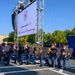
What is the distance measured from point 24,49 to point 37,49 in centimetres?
115

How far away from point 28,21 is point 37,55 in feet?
16.7

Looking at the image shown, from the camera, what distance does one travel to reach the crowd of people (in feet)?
41.2

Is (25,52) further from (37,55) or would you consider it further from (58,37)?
(58,37)

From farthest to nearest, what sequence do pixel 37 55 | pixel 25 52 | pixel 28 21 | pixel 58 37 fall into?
pixel 58 37, pixel 28 21, pixel 25 52, pixel 37 55

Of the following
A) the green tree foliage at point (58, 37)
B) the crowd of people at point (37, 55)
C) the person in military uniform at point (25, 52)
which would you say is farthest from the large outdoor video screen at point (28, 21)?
the green tree foliage at point (58, 37)

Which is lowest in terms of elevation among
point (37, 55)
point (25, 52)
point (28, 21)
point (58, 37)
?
point (37, 55)

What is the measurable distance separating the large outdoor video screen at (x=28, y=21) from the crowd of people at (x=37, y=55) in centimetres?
265

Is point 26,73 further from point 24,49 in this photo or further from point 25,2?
point 25,2

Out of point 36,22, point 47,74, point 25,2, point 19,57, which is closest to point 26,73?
point 47,74

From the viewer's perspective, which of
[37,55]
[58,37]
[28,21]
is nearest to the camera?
[37,55]

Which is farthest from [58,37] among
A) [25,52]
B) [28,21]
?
A: [25,52]

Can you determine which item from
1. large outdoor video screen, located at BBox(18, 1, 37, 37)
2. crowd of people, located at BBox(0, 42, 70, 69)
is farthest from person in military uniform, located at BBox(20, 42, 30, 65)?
large outdoor video screen, located at BBox(18, 1, 37, 37)

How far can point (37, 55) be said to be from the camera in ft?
43.9

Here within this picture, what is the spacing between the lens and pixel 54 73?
10.3 meters
